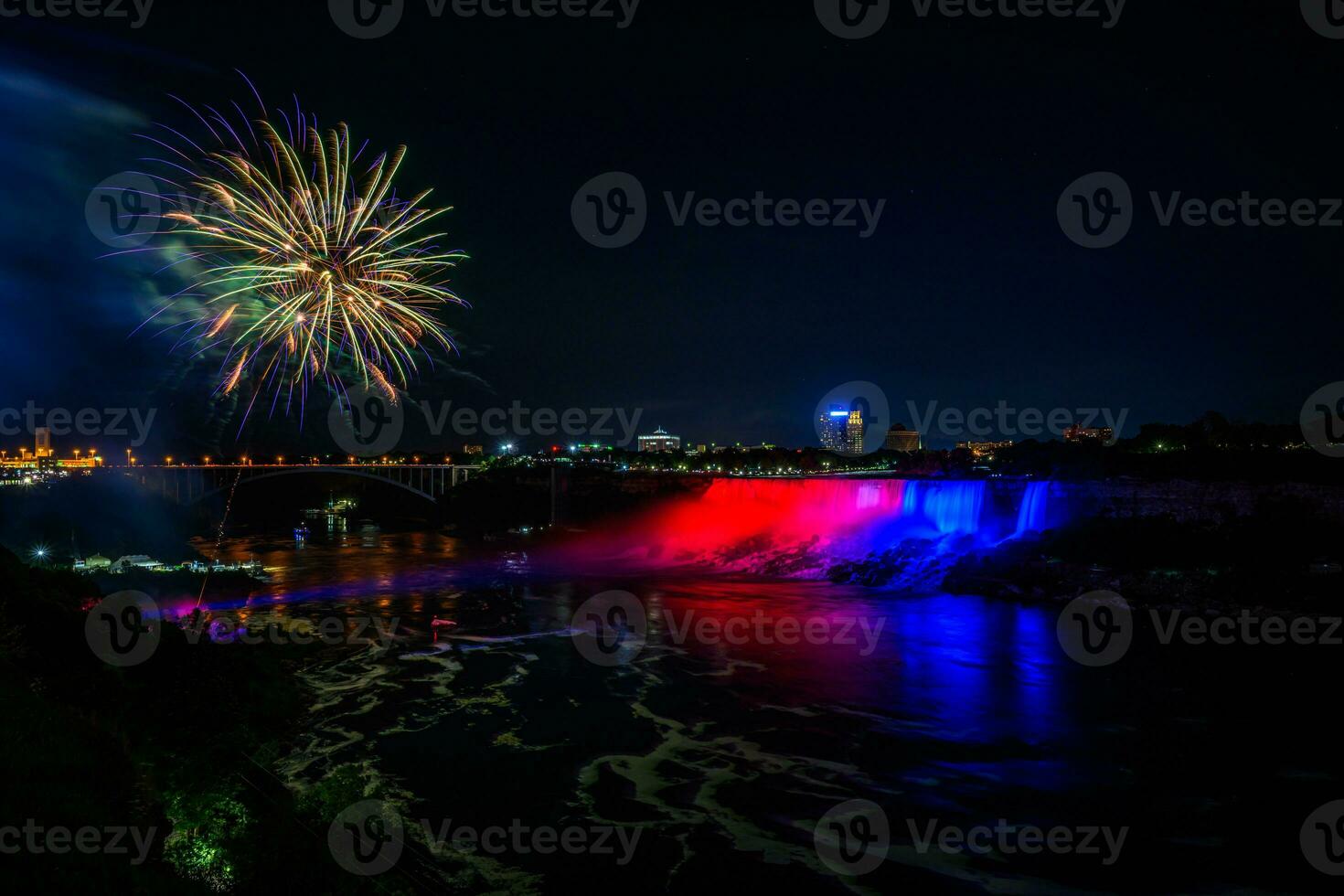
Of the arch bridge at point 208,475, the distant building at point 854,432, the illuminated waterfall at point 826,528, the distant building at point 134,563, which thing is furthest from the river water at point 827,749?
the distant building at point 854,432

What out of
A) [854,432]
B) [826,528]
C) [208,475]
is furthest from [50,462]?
[854,432]

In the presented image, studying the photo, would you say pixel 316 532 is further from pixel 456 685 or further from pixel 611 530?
pixel 456 685

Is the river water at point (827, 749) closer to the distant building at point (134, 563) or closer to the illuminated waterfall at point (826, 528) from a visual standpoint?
the distant building at point (134, 563)

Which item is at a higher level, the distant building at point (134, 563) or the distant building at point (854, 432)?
the distant building at point (854, 432)

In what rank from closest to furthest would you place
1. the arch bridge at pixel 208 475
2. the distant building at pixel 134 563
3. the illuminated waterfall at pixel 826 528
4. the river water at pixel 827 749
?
the river water at pixel 827 749 → the distant building at pixel 134 563 → the illuminated waterfall at pixel 826 528 → the arch bridge at pixel 208 475

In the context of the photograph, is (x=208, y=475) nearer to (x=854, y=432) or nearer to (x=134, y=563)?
(x=134, y=563)

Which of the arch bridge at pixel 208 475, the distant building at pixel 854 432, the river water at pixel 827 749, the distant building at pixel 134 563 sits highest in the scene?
the distant building at pixel 854 432

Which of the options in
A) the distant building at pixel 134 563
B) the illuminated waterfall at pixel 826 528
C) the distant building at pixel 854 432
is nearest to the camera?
the distant building at pixel 134 563
